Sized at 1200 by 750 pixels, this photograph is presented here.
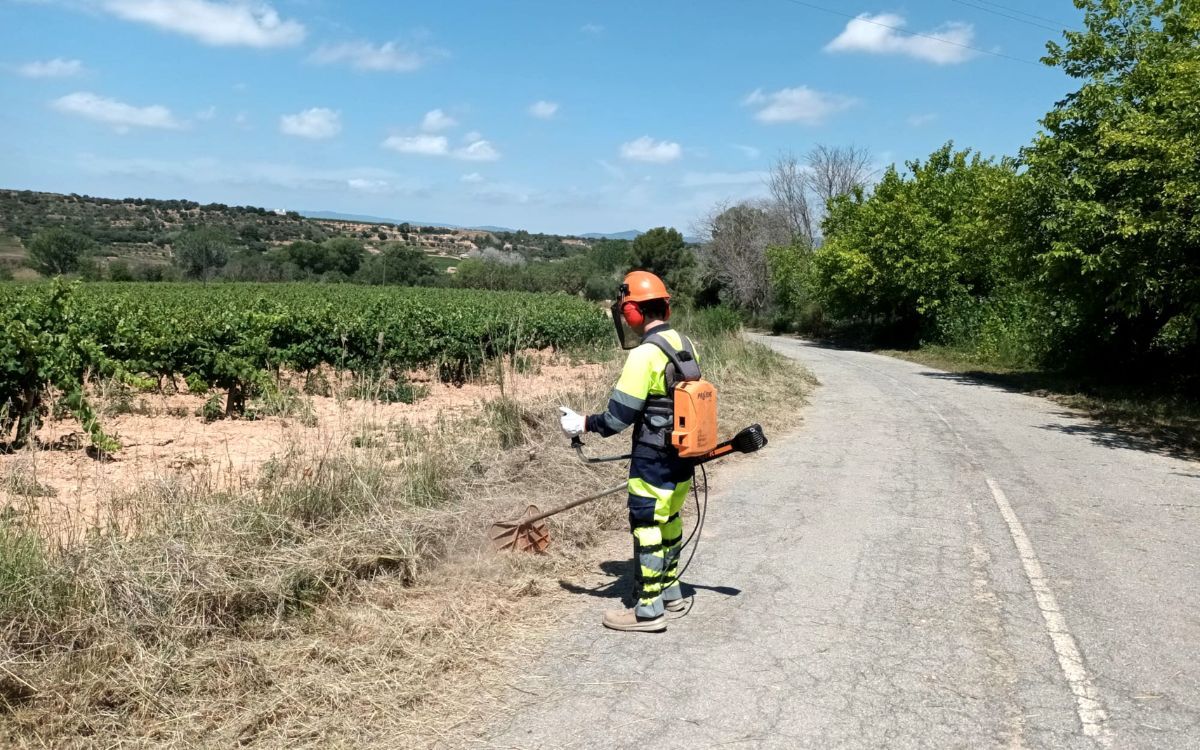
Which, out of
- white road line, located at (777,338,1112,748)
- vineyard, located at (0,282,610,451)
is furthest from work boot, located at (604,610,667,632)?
vineyard, located at (0,282,610,451)

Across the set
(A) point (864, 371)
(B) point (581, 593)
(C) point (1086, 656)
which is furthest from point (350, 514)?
(A) point (864, 371)

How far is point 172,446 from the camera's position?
9.84 meters

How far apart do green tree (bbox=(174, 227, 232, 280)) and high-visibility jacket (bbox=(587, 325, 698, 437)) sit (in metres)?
68.3

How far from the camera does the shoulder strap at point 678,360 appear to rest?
183 inches

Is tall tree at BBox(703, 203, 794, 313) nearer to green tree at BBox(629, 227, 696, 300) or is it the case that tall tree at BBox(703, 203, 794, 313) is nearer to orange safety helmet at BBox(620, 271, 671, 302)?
green tree at BBox(629, 227, 696, 300)

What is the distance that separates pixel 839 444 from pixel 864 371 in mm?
12080

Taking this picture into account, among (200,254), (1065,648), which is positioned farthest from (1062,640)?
(200,254)

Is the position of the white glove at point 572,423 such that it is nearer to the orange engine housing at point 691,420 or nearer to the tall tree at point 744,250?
the orange engine housing at point 691,420

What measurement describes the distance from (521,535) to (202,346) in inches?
355

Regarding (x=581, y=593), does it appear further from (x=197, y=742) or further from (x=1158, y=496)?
(x=1158, y=496)

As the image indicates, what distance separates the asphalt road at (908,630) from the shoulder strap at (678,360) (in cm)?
148

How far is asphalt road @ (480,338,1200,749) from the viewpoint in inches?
146

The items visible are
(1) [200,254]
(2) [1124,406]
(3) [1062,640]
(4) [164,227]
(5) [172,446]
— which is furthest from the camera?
(4) [164,227]

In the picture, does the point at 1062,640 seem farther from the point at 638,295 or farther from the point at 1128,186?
the point at 1128,186
